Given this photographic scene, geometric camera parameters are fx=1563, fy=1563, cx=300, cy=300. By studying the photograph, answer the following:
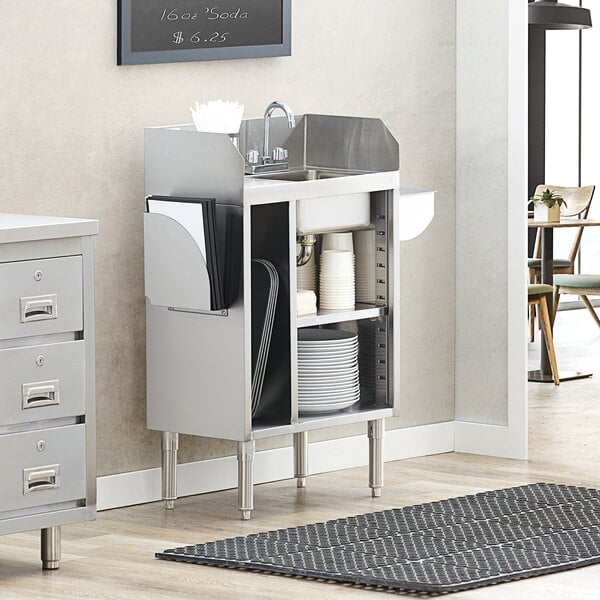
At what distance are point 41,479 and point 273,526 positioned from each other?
0.93 metres

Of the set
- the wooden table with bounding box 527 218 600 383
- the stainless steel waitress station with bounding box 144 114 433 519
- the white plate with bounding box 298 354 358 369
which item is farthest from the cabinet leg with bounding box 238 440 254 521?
the wooden table with bounding box 527 218 600 383

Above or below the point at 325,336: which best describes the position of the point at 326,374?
below

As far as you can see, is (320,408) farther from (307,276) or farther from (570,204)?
(570,204)

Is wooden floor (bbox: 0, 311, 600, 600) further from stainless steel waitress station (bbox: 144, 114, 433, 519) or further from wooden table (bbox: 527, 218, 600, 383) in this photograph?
wooden table (bbox: 527, 218, 600, 383)

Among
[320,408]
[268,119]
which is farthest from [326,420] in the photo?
[268,119]

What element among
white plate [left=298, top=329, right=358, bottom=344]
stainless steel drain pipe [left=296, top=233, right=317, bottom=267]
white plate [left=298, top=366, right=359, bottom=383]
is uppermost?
stainless steel drain pipe [left=296, top=233, right=317, bottom=267]

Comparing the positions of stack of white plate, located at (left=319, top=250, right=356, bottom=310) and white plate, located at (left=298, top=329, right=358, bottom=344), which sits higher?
stack of white plate, located at (left=319, top=250, right=356, bottom=310)

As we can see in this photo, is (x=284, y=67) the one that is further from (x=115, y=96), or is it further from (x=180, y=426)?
(x=180, y=426)

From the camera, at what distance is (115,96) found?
495 centimetres

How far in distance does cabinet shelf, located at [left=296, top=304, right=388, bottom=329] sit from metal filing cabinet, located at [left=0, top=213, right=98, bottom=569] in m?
0.93

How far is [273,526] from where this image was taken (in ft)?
15.8

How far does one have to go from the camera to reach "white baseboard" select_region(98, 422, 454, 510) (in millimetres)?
5055

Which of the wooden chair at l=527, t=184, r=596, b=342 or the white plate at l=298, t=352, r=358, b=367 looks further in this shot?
the wooden chair at l=527, t=184, r=596, b=342

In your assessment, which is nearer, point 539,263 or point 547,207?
point 547,207
